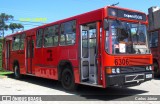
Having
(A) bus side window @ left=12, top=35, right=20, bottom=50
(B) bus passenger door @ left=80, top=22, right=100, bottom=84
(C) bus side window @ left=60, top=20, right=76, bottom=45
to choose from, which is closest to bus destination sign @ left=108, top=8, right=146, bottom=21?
(B) bus passenger door @ left=80, top=22, right=100, bottom=84

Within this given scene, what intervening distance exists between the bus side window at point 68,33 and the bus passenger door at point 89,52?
0.61m

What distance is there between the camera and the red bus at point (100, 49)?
996cm

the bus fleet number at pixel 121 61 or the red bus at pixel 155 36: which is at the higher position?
the red bus at pixel 155 36

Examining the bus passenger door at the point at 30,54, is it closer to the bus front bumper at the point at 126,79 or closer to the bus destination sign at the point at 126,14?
the bus destination sign at the point at 126,14

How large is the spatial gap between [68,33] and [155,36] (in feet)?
21.7

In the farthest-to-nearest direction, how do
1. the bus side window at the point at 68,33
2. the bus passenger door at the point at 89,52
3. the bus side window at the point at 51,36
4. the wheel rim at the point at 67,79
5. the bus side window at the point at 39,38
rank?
1. the bus side window at the point at 39,38
2. the bus side window at the point at 51,36
3. the wheel rim at the point at 67,79
4. the bus side window at the point at 68,33
5. the bus passenger door at the point at 89,52

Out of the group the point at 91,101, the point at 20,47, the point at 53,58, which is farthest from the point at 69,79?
the point at 20,47

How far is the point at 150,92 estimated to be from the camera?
1125 cm

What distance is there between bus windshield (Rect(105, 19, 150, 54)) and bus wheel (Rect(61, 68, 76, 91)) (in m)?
2.55

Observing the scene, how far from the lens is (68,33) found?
12141mm

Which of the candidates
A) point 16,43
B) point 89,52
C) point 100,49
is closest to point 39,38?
point 16,43

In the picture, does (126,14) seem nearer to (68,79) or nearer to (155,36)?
(68,79)

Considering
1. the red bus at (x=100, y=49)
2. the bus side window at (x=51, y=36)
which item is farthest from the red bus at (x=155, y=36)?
the bus side window at (x=51, y=36)

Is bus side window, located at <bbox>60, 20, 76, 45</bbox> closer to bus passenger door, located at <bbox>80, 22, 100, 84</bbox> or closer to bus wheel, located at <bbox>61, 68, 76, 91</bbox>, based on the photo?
bus passenger door, located at <bbox>80, 22, 100, 84</bbox>
